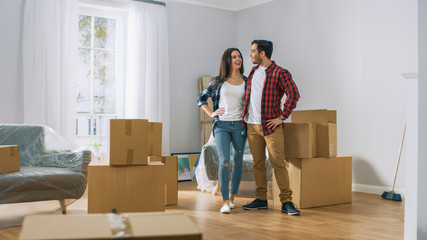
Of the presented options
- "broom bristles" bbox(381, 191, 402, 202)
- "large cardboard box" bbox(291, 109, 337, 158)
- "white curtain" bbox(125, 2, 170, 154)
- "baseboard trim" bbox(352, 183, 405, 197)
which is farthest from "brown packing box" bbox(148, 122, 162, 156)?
"baseboard trim" bbox(352, 183, 405, 197)

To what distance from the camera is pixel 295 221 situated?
3189mm

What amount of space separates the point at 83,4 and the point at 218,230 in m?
3.52

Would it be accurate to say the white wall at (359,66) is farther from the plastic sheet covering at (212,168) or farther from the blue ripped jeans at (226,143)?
the blue ripped jeans at (226,143)

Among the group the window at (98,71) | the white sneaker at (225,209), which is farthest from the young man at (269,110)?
the window at (98,71)

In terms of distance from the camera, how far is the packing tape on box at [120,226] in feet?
3.37

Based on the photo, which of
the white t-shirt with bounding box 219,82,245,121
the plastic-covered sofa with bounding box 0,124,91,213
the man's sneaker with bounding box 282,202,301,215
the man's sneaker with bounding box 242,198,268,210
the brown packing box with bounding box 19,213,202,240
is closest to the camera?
the brown packing box with bounding box 19,213,202,240

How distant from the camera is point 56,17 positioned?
4949 millimetres

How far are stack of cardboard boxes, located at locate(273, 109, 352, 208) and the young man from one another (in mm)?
275

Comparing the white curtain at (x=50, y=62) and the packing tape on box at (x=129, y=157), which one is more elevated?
the white curtain at (x=50, y=62)

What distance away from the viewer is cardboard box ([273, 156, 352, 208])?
12.2ft

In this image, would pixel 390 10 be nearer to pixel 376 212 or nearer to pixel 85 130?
pixel 376 212

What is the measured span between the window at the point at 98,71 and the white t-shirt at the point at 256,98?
2.43 metres

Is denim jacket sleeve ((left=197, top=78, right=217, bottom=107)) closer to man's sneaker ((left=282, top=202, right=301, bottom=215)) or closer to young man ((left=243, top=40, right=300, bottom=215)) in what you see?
young man ((left=243, top=40, right=300, bottom=215))
